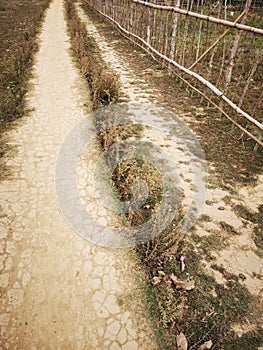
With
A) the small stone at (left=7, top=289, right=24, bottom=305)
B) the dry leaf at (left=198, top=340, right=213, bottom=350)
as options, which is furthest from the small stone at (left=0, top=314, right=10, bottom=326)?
the dry leaf at (left=198, top=340, right=213, bottom=350)

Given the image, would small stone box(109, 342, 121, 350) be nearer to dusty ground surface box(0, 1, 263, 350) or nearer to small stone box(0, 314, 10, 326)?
dusty ground surface box(0, 1, 263, 350)

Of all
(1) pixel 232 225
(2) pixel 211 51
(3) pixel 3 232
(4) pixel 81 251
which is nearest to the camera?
(4) pixel 81 251

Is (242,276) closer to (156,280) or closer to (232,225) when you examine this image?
(232,225)

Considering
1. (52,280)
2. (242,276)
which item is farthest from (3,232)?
(242,276)

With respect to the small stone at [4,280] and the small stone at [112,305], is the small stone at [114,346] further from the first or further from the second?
the small stone at [4,280]

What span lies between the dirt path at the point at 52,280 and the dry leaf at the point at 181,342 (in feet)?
0.90

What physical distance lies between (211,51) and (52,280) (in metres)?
10.5

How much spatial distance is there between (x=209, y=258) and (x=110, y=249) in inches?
51.9

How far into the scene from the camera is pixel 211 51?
32.3 feet

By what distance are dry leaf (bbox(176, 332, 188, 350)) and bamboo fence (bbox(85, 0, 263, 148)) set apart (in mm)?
3533

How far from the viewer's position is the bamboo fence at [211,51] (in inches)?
194

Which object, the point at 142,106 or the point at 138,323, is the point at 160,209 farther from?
the point at 142,106

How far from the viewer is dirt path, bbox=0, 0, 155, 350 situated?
2.45m

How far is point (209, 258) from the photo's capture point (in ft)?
Result: 10.1
